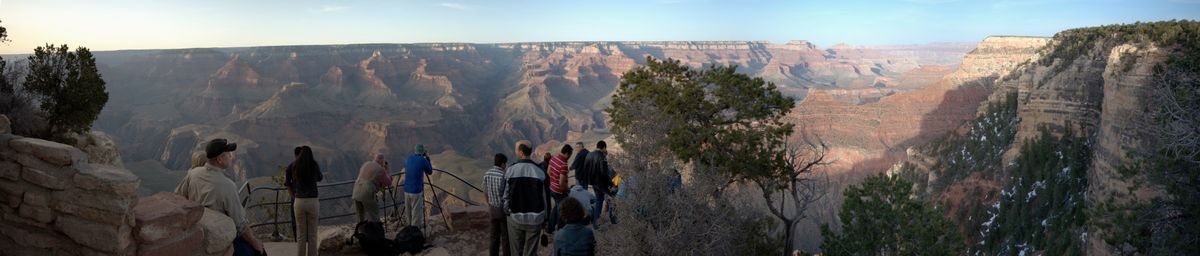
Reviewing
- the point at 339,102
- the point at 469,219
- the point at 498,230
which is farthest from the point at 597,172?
the point at 339,102

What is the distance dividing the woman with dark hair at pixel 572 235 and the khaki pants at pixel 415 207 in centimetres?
459

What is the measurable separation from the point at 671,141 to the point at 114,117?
121252mm

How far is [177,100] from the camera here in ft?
387

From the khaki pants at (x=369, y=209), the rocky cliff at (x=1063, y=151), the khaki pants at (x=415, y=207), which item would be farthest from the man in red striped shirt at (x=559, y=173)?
the rocky cliff at (x=1063, y=151)

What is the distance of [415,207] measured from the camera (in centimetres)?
988

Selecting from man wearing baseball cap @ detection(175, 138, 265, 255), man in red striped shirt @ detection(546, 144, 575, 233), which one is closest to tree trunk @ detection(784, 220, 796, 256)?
man in red striped shirt @ detection(546, 144, 575, 233)

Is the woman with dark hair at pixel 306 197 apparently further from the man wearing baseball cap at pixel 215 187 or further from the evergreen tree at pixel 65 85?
the evergreen tree at pixel 65 85

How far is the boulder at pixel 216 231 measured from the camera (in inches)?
210

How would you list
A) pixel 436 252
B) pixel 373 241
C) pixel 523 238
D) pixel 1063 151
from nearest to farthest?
pixel 523 238
pixel 373 241
pixel 436 252
pixel 1063 151

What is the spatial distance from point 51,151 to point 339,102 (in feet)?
400

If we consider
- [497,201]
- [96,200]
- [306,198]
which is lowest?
[497,201]

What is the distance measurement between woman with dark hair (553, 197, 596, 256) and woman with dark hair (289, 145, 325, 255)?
3496 mm

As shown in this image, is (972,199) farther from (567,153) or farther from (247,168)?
(247,168)

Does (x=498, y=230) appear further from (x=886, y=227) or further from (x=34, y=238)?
(x=886, y=227)
